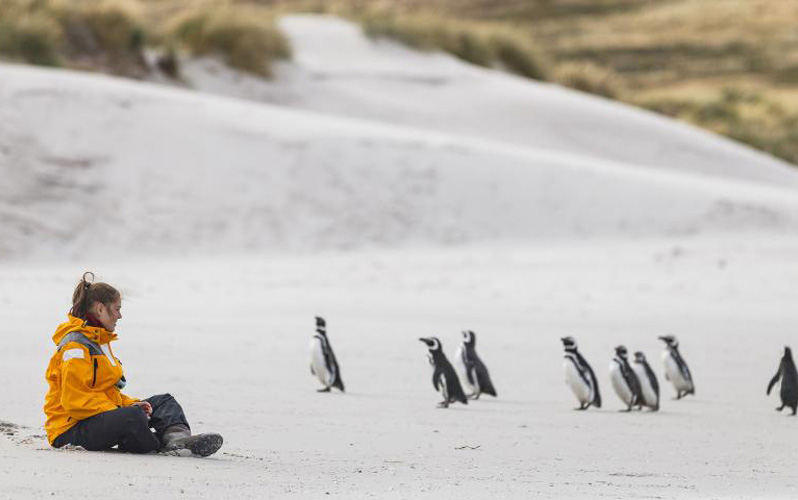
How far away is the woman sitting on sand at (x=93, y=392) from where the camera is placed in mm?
5242

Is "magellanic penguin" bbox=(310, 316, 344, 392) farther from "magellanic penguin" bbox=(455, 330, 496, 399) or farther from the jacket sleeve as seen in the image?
the jacket sleeve

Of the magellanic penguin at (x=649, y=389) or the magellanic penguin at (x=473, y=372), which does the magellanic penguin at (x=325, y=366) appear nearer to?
the magellanic penguin at (x=473, y=372)

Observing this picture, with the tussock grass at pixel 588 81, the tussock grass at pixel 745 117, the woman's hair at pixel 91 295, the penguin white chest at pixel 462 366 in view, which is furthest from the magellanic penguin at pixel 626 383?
the tussock grass at pixel 588 81

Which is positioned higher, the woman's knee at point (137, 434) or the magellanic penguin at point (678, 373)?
the magellanic penguin at point (678, 373)

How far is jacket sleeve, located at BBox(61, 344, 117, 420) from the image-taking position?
17.1 feet

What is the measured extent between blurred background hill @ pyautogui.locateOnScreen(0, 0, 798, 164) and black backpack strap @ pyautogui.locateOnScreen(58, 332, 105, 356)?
14.8 meters

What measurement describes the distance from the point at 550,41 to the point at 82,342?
5086 centimetres

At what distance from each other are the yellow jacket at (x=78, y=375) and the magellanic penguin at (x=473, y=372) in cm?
285

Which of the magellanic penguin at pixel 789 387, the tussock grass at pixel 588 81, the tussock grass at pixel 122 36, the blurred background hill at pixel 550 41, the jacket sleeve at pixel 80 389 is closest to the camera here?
the jacket sleeve at pixel 80 389

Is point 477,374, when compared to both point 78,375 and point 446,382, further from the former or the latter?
point 78,375

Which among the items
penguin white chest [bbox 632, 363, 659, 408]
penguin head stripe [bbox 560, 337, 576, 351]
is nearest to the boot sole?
penguin head stripe [bbox 560, 337, 576, 351]

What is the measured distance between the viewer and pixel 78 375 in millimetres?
5250

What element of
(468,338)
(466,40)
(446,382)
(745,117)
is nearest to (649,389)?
(468,338)

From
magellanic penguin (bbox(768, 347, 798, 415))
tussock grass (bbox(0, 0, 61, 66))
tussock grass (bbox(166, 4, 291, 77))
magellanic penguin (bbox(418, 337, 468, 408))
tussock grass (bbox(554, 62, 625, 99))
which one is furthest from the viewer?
tussock grass (bbox(554, 62, 625, 99))
